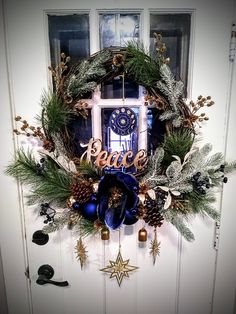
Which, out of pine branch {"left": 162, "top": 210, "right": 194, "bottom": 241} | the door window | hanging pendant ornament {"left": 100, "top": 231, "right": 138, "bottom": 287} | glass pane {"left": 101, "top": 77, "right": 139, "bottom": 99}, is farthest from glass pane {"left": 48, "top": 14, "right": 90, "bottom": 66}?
hanging pendant ornament {"left": 100, "top": 231, "right": 138, "bottom": 287}

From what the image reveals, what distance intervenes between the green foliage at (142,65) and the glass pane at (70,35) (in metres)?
0.19

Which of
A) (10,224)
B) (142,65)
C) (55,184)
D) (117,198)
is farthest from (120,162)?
(10,224)

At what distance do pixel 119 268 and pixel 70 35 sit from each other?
3.20 ft

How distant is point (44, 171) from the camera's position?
1008 mm

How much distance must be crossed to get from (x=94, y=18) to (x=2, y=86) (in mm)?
443

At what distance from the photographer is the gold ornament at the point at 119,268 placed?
3.77ft

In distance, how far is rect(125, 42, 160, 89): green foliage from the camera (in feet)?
3.04

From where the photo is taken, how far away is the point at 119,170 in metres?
1.02

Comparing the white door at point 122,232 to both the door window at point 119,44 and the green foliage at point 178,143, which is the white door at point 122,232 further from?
the green foliage at point 178,143

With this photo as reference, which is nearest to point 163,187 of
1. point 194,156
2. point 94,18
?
point 194,156

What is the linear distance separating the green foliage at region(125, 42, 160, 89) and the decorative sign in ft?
0.85

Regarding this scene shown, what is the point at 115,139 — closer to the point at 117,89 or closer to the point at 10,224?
the point at 117,89

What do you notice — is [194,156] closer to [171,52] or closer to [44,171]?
[171,52]

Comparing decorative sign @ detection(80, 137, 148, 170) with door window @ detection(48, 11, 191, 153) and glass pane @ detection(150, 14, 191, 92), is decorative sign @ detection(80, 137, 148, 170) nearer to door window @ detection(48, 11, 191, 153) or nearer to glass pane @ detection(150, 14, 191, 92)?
door window @ detection(48, 11, 191, 153)
